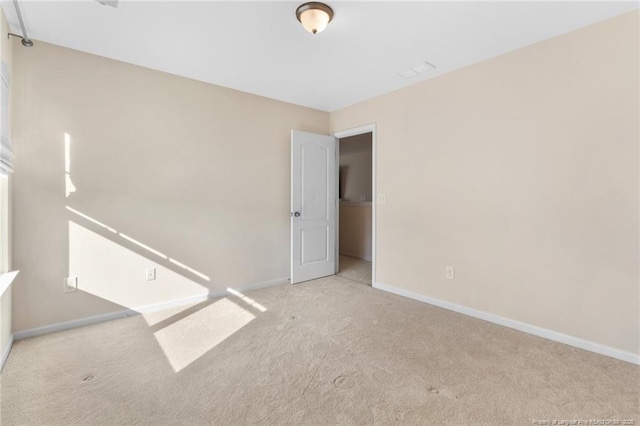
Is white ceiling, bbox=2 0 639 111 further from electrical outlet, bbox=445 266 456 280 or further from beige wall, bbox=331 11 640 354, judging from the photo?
electrical outlet, bbox=445 266 456 280

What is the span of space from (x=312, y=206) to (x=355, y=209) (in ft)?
6.60

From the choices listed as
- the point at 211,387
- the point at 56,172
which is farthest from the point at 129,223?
the point at 211,387

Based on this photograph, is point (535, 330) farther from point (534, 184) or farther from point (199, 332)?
point (199, 332)

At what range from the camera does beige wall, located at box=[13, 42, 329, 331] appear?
241cm

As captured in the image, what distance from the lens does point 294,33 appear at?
2.30 meters

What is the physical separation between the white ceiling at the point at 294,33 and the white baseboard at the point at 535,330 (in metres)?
2.39

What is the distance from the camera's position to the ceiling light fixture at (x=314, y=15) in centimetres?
193

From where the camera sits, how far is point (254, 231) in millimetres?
3682

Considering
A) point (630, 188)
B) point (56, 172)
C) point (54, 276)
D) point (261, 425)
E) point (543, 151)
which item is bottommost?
point (261, 425)

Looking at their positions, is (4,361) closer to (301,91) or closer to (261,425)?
(261,425)

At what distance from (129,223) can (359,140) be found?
410 cm

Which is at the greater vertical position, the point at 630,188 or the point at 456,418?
the point at 630,188

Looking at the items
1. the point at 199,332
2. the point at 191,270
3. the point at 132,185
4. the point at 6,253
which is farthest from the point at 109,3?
the point at 199,332

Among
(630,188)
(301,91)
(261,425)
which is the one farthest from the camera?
(301,91)
